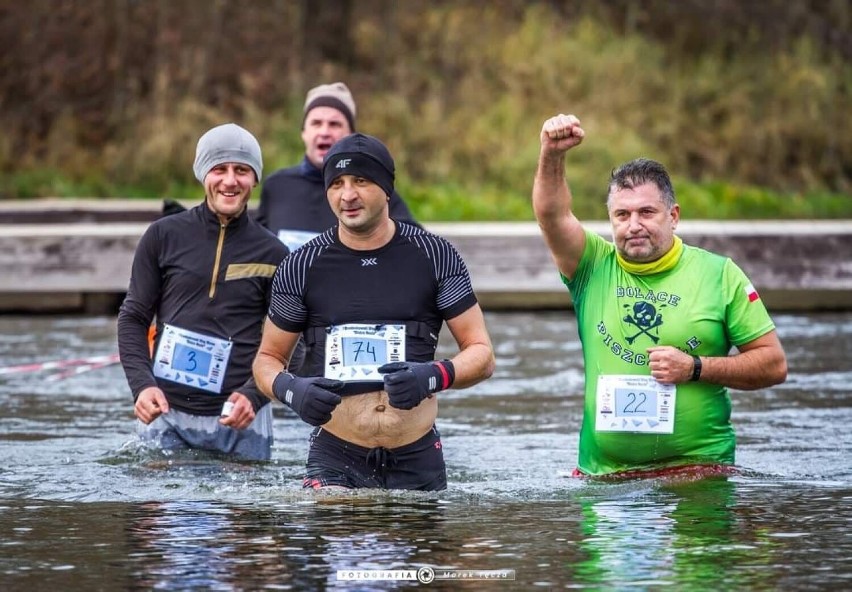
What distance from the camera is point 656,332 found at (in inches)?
287

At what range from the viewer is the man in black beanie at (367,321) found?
6.88 m

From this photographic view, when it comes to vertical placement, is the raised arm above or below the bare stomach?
above

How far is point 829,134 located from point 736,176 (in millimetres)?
1707

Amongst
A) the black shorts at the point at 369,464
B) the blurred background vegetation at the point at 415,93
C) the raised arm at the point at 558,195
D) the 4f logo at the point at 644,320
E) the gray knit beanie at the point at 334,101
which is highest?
the blurred background vegetation at the point at 415,93

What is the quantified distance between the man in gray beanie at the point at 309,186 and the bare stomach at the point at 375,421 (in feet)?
10.4

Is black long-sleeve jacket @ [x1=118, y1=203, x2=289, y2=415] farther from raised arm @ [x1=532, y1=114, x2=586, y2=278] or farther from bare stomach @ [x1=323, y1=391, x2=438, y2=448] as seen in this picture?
raised arm @ [x1=532, y1=114, x2=586, y2=278]

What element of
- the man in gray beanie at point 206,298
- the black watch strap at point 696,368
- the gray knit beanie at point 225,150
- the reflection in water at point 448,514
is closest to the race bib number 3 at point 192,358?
the man in gray beanie at point 206,298

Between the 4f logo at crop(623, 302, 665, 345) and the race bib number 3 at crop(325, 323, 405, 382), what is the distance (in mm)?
1040

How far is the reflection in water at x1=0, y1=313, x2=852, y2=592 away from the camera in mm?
5828

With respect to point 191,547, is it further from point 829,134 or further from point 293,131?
point 829,134

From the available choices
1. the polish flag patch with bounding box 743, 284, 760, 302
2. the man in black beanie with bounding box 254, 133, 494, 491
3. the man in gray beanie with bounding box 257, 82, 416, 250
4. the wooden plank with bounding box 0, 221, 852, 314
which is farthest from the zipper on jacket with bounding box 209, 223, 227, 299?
the wooden plank with bounding box 0, 221, 852, 314

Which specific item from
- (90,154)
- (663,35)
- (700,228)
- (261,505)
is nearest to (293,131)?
(90,154)

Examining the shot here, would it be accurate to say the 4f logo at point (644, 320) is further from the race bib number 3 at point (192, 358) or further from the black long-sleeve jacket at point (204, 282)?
the race bib number 3 at point (192, 358)

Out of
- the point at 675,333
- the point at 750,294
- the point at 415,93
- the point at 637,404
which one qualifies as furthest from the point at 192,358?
the point at 415,93
